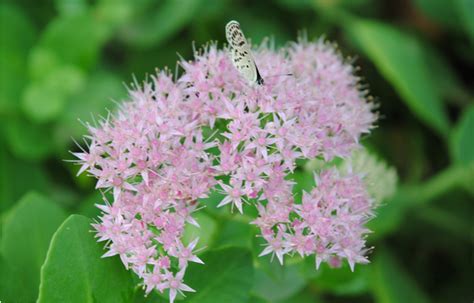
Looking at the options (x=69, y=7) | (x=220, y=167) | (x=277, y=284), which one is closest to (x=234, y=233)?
(x=277, y=284)

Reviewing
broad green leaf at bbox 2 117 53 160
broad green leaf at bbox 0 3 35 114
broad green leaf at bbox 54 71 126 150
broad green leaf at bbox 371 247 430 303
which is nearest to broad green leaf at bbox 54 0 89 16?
broad green leaf at bbox 0 3 35 114

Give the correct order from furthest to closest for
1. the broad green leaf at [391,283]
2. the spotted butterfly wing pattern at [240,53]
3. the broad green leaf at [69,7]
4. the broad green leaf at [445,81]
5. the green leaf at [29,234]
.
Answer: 1. the broad green leaf at [445,81]
2. the broad green leaf at [69,7]
3. the broad green leaf at [391,283]
4. the green leaf at [29,234]
5. the spotted butterfly wing pattern at [240,53]

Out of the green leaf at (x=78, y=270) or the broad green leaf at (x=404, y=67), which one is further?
the broad green leaf at (x=404, y=67)

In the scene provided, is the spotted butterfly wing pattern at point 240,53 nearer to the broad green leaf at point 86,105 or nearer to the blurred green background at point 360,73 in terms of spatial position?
the blurred green background at point 360,73

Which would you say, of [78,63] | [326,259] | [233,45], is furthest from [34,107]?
[326,259]

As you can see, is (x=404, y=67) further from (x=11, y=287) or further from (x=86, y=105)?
(x=11, y=287)

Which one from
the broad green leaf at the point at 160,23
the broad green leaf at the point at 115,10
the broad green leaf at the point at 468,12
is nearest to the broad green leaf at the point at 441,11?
the broad green leaf at the point at 468,12
